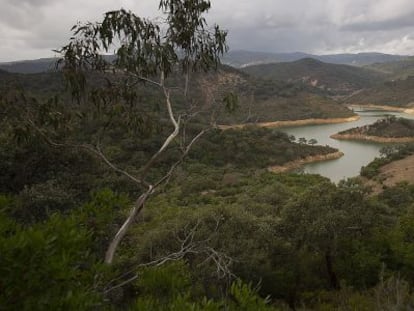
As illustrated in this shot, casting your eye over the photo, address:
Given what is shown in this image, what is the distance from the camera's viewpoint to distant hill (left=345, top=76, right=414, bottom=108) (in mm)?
95438

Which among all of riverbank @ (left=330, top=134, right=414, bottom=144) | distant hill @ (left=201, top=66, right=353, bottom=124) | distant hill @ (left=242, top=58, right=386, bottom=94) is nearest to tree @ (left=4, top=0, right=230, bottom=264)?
→ riverbank @ (left=330, top=134, right=414, bottom=144)

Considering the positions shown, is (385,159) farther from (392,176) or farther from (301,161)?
(301,161)

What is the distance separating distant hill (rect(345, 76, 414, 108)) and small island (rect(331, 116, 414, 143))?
128 feet

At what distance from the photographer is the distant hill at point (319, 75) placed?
144 metres

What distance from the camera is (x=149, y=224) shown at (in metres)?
16.7

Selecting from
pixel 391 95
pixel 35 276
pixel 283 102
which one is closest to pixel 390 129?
pixel 283 102

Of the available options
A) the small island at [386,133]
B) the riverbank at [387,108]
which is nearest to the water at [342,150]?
the small island at [386,133]

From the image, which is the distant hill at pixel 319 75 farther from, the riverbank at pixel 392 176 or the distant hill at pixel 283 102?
the riverbank at pixel 392 176

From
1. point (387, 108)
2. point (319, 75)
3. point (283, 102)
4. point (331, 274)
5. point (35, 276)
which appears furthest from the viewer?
point (319, 75)

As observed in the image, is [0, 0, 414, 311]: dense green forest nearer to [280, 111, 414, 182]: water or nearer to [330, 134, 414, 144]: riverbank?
[280, 111, 414, 182]: water

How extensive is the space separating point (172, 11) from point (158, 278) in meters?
3.87

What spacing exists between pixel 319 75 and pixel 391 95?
2028 inches

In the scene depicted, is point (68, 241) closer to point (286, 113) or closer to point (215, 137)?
point (215, 137)

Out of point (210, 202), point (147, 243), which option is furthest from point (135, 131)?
point (210, 202)
